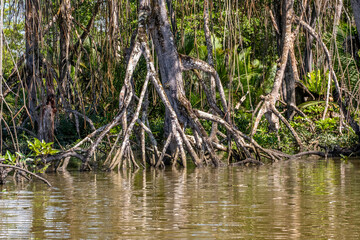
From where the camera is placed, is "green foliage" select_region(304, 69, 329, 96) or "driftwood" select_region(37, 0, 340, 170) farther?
"green foliage" select_region(304, 69, 329, 96)

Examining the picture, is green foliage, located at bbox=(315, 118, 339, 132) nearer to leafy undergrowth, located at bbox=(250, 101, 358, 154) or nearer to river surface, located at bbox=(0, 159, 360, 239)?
leafy undergrowth, located at bbox=(250, 101, 358, 154)

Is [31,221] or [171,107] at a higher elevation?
[171,107]

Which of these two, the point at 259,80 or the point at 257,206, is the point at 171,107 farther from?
the point at 259,80

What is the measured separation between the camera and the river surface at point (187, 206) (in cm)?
452

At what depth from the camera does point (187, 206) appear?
19.2 ft

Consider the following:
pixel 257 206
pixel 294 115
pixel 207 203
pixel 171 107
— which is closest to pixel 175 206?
pixel 207 203

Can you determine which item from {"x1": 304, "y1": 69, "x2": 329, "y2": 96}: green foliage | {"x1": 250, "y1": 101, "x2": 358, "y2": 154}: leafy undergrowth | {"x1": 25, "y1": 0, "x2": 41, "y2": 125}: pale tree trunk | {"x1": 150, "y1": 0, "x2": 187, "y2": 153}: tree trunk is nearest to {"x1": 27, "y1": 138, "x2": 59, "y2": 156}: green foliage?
{"x1": 25, "y1": 0, "x2": 41, "y2": 125}: pale tree trunk

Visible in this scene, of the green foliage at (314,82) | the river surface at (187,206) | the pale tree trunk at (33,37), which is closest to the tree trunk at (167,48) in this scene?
the pale tree trunk at (33,37)

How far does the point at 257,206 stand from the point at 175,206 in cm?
73

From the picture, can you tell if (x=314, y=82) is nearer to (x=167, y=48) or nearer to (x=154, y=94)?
(x=154, y=94)

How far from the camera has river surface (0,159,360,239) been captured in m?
4.52

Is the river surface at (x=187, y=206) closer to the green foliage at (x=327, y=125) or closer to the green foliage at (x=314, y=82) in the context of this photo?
the green foliage at (x=327, y=125)

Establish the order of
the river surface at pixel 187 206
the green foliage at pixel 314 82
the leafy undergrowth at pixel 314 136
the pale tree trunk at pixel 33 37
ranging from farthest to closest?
the green foliage at pixel 314 82
the leafy undergrowth at pixel 314 136
the pale tree trunk at pixel 33 37
the river surface at pixel 187 206

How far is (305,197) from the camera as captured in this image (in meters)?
6.40
